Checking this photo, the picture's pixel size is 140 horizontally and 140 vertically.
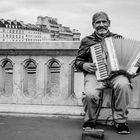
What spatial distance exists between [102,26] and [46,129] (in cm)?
156

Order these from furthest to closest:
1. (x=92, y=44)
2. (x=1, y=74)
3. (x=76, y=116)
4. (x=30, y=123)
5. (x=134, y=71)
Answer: (x=1, y=74) < (x=76, y=116) < (x=30, y=123) < (x=92, y=44) < (x=134, y=71)

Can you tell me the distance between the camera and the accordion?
4852 millimetres

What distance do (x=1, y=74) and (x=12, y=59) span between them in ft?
1.11

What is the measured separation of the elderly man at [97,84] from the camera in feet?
16.0

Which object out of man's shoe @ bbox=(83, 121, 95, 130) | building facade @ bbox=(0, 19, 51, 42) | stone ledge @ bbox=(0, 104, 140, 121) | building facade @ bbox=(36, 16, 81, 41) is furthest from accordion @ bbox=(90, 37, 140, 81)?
building facade @ bbox=(36, 16, 81, 41)

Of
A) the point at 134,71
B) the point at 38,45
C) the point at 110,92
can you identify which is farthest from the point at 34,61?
the point at 134,71

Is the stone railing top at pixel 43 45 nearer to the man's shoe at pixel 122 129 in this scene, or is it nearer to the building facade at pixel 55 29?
the man's shoe at pixel 122 129

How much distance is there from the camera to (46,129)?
524cm

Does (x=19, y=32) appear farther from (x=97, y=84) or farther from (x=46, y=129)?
(x=97, y=84)

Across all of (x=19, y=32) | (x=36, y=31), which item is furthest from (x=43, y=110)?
(x=36, y=31)

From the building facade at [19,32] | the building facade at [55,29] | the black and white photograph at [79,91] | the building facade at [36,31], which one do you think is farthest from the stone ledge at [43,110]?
the building facade at [55,29]

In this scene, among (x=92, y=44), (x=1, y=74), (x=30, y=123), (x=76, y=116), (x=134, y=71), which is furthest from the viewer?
(x=1, y=74)

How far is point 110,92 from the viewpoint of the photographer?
5.34 metres

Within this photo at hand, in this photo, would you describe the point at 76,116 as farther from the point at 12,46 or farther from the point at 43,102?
the point at 12,46
